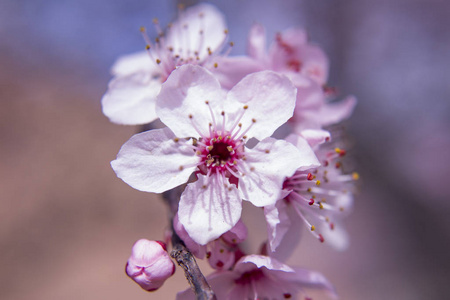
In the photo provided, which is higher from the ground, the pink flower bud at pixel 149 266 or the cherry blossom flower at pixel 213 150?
the cherry blossom flower at pixel 213 150

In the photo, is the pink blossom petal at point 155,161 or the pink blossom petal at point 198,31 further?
the pink blossom petal at point 198,31

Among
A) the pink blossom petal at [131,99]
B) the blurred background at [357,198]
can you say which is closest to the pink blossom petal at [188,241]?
the pink blossom petal at [131,99]

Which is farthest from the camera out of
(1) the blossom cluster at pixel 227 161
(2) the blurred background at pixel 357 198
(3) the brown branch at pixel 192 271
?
(2) the blurred background at pixel 357 198

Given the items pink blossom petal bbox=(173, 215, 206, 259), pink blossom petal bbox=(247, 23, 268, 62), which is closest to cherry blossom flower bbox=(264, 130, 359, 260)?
pink blossom petal bbox=(173, 215, 206, 259)

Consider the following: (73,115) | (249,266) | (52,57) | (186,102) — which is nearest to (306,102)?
(186,102)

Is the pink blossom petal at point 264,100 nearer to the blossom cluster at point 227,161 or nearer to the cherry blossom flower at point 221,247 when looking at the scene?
the blossom cluster at point 227,161

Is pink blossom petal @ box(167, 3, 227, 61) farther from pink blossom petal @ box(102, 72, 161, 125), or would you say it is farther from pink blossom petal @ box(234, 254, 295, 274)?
pink blossom petal @ box(234, 254, 295, 274)
